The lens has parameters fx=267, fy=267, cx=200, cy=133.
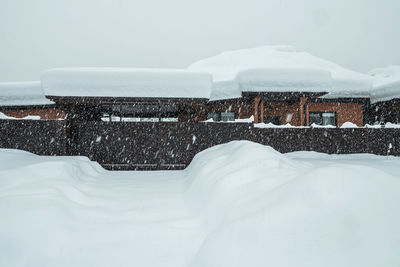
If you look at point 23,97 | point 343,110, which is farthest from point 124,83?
point 343,110

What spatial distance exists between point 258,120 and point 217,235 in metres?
10.3

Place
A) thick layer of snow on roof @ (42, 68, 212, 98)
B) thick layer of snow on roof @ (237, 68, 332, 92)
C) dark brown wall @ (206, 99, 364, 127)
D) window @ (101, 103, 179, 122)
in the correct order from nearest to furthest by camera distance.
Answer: thick layer of snow on roof @ (42, 68, 212, 98) < window @ (101, 103, 179, 122) < thick layer of snow on roof @ (237, 68, 332, 92) < dark brown wall @ (206, 99, 364, 127)

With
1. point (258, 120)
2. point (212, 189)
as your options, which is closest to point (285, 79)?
point (258, 120)

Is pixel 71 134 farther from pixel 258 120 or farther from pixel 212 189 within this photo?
pixel 258 120

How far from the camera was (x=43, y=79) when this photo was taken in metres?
7.70

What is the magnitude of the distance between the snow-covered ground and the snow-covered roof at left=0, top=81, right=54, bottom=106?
Result: 11.6 metres

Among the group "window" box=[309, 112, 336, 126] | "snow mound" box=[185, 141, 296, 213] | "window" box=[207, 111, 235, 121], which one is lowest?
"window" box=[309, 112, 336, 126]

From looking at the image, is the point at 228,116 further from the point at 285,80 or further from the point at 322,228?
the point at 322,228

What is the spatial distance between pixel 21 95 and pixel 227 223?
15.2 m

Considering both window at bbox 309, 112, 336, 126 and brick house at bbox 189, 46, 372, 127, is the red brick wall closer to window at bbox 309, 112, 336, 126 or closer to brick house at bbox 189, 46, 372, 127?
brick house at bbox 189, 46, 372, 127

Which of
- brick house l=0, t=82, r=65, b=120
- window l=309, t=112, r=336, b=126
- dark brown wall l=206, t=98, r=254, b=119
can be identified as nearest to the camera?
dark brown wall l=206, t=98, r=254, b=119

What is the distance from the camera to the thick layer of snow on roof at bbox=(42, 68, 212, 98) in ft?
25.5

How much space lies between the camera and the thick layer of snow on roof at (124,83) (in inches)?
306

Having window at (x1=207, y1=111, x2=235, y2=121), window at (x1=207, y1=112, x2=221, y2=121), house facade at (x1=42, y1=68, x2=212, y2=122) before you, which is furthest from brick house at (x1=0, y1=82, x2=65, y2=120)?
window at (x1=207, y1=111, x2=235, y2=121)
